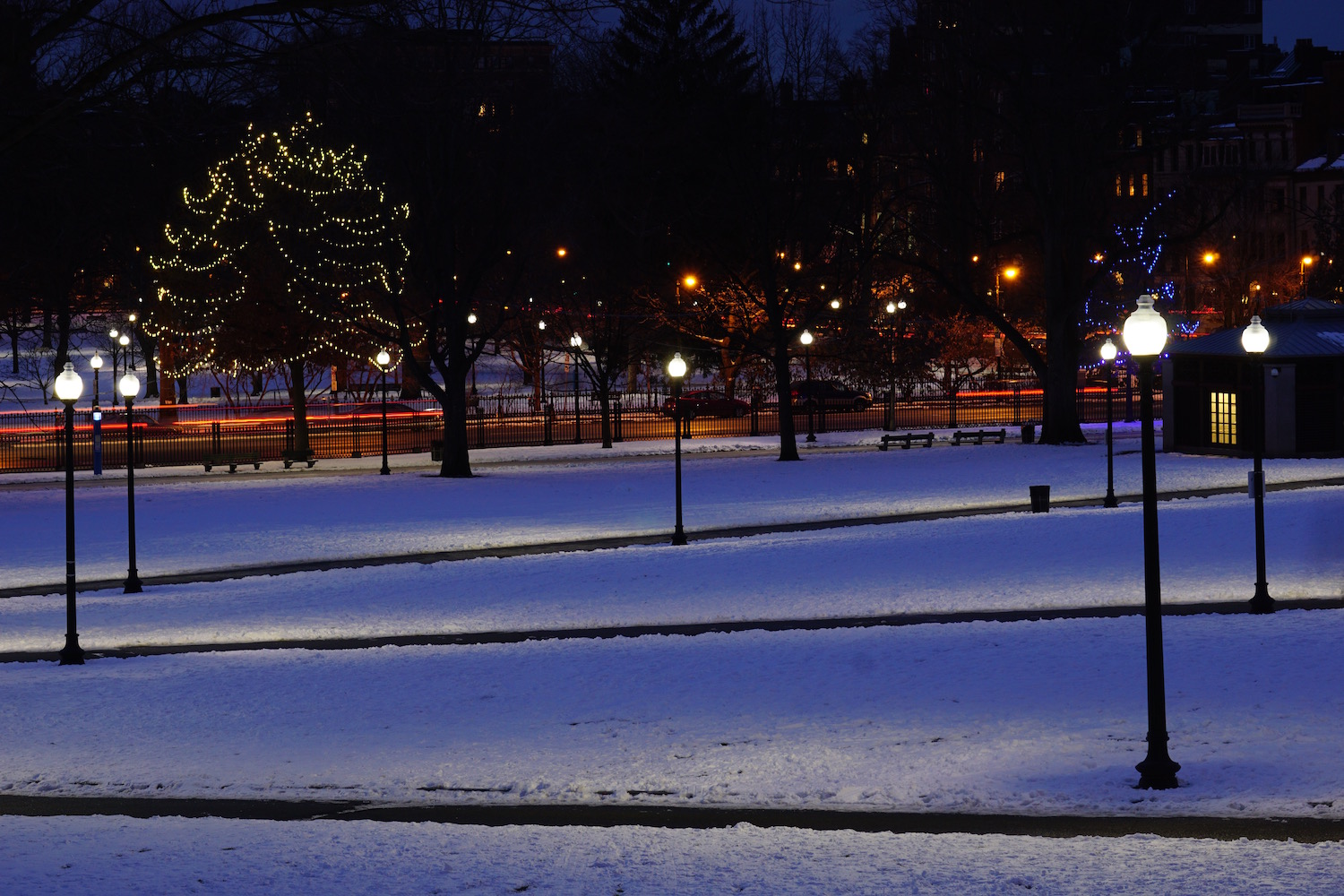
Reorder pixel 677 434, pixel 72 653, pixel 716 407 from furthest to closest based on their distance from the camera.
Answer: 1. pixel 716 407
2. pixel 677 434
3. pixel 72 653

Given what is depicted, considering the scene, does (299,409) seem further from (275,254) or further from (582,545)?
(582,545)

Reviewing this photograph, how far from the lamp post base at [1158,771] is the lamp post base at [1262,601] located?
804 centimetres

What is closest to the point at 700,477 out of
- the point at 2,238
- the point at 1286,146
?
the point at 2,238

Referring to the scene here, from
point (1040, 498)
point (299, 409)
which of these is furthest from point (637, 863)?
point (299, 409)

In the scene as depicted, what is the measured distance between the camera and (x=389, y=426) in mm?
53625

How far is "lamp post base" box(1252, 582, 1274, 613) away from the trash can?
10684mm

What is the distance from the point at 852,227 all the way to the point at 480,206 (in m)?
Answer: 13.9

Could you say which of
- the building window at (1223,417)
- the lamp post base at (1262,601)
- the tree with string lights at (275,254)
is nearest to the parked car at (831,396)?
the tree with string lights at (275,254)

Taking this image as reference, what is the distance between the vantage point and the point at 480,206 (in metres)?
53.0

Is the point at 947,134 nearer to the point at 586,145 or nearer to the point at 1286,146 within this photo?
the point at 586,145

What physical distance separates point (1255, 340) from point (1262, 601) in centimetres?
427

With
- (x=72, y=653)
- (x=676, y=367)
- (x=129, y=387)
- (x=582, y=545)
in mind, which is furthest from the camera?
(x=676, y=367)

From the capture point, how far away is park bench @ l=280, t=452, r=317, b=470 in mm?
43688

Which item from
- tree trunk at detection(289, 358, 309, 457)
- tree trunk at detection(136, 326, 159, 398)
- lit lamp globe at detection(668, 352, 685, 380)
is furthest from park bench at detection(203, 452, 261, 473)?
tree trunk at detection(136, 326, 159, 398)
